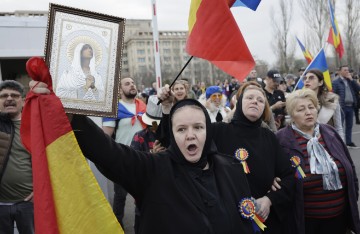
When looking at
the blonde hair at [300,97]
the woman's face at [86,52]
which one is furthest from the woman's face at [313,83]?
the woman's face at [86,52]

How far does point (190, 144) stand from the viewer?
196cm

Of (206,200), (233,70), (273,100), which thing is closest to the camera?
(206,200)

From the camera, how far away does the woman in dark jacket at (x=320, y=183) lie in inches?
113

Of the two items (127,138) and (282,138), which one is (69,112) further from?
(127,138)

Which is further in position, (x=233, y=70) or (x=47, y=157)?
(x=233, y=70)

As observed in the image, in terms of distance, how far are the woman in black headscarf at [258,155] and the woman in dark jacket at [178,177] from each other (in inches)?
24.8

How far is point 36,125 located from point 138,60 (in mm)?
108586

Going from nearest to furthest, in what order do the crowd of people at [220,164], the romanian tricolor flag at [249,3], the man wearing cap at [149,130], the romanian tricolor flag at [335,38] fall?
1. the crowd of people at [220,164]
2. the romanian tricolor flag at [249,3]
3. the man wearing cap at [149,130]
4. the romanian tricolor flag at [335,38]

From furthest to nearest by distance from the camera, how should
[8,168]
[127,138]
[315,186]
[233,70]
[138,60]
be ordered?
[138,60] < [127,138] < [8,168] < [315,186] < [233,70]

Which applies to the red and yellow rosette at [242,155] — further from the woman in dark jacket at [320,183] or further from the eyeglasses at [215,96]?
the eyeglasses at [215,96]

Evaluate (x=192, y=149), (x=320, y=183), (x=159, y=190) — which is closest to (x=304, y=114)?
(x=320, y=183)

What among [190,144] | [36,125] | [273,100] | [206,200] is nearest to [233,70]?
[190,144]

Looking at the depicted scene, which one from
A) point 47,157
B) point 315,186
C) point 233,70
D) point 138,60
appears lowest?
point 315,186

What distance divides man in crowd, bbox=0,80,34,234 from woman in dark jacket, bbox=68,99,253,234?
1786mm
